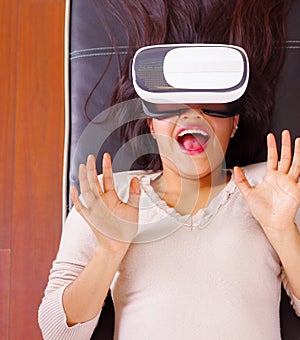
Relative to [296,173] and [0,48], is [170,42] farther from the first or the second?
[0,48]

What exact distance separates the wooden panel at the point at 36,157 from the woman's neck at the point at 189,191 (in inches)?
18.4

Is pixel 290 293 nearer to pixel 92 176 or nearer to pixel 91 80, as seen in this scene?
pixel 92 176

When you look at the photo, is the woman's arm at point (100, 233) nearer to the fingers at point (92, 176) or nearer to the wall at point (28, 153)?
the fingers at point (92, 176)

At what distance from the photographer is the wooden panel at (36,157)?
1.48m

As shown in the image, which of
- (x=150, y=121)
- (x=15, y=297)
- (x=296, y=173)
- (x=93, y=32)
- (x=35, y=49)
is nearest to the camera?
(x=296, y=173)

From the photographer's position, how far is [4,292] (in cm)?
148

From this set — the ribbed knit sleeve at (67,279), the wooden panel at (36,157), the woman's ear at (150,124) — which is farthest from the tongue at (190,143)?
the wooden panel at (36,157)

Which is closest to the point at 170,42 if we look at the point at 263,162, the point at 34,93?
the point at 263,162

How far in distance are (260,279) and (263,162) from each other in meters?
0.21

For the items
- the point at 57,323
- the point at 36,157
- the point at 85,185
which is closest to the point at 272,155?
the point at 85,185

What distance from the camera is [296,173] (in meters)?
0.98

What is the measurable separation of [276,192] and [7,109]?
2.58 ft

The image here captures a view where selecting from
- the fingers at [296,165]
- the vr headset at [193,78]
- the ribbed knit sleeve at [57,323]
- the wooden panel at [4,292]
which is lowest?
the wooden panel at [4,292]

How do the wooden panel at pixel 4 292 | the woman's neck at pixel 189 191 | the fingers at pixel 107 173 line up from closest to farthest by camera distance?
the fingers at pixel 107 173 < the woman's neck at pixel 189 191 < the wooden panel at pixel 4 292
